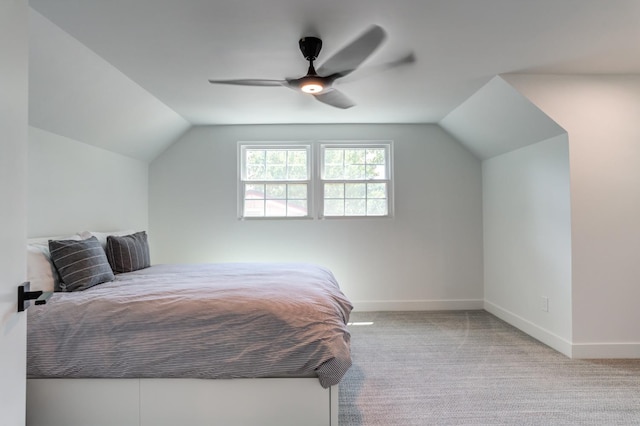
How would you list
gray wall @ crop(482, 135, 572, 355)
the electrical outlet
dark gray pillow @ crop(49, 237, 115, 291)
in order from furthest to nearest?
the electrical outlet
gray wall @ crop(482, 135, 572, 355)
dark gray pillow @ crop(49, 237, 115, 291)

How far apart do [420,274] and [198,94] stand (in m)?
3.27

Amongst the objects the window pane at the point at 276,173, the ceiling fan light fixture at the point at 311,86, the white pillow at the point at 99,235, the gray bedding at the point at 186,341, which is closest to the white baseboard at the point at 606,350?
the gray bedding at the point at 186,341

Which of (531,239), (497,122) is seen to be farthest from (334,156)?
(531,239)

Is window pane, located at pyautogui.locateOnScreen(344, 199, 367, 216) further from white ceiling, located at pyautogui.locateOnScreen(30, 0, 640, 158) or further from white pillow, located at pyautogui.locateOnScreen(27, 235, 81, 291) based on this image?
white pillow, located at pyautogui.locateOnScreen(27, 235, 81, 291)

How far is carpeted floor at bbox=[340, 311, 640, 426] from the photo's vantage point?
2.04 m

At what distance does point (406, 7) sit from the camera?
191 centimetres

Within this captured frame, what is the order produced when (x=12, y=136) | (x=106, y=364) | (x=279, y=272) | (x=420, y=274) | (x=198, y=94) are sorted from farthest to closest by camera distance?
(x=420, y=274), (x=198, y=94), (x=279, y=272), (x=106, y=364), (x=12, y=136)

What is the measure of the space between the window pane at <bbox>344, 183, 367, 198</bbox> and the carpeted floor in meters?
1.73

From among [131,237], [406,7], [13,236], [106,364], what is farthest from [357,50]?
[131,237]

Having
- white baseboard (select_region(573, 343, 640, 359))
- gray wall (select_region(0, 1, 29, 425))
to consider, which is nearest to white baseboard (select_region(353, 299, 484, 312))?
white baseboard (select_region(573, 343, 640, 359))

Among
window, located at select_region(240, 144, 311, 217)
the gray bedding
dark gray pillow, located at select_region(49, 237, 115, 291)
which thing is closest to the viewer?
the gray bedding

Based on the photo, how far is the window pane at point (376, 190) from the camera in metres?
4.45

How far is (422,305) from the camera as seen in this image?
4316 millimetres

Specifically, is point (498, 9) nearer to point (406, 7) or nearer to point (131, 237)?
point (406, 7)
